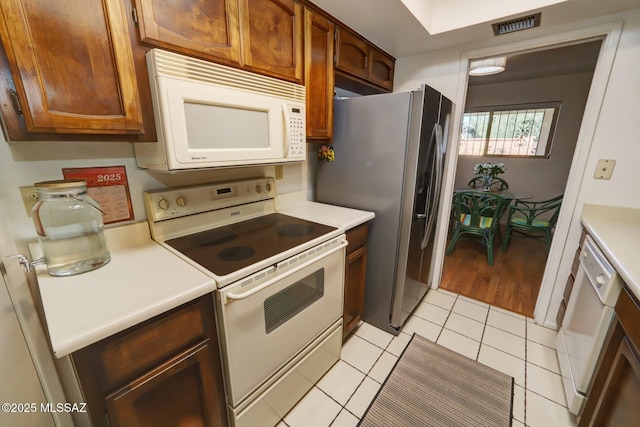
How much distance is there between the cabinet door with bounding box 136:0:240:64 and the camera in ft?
2.84

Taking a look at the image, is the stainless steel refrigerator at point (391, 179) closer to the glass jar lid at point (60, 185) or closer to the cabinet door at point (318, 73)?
the cabinet door at point (318, 73)

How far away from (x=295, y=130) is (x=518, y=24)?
1530 mm

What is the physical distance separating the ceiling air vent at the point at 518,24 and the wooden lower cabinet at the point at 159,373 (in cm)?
220

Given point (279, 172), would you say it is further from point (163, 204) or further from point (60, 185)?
point (60, 185)

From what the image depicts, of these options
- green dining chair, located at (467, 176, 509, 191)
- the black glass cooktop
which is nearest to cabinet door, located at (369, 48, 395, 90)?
the black glass cooktop

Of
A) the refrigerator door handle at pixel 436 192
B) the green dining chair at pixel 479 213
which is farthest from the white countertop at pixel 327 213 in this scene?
the green dining chair at pixel 479 213

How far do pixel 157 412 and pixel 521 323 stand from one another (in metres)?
2.39

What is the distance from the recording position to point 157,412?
0.83 metres

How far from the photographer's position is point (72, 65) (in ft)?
2.50

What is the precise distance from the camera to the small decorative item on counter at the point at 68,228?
0.87m

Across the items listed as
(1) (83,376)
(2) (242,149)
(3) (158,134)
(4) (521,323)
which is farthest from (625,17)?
(1) (83,376)

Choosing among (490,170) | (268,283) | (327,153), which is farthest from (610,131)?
(490,170)

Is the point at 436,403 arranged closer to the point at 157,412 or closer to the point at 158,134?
the point at 157,412

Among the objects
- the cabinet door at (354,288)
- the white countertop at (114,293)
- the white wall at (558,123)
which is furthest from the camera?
the white wall at (558,123)
